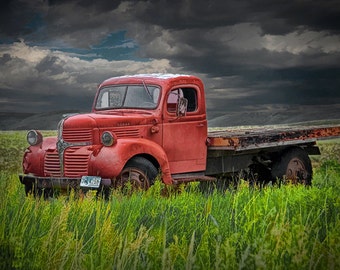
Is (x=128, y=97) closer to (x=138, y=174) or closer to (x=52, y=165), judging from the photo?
(x=52, y=165)

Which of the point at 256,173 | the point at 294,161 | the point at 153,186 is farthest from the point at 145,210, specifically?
the point at 294,161

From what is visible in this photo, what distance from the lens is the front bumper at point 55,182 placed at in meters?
8.07

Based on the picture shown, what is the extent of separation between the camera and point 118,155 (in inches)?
322

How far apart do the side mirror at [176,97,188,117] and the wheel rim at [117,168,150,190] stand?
5.06 ft

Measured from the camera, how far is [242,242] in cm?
437

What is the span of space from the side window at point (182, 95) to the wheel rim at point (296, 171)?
280cm

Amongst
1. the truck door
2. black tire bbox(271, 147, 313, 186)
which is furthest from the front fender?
black tire bbox(271, 147, 313, 186)

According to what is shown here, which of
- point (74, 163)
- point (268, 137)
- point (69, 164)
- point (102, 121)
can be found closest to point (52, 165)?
point (69, 164)

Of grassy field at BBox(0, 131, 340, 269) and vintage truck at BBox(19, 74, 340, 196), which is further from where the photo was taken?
vintage truck at BBox(19, 74, 340, 196)

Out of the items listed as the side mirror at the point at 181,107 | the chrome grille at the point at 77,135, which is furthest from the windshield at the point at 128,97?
the chrome grille at the point at 77,135

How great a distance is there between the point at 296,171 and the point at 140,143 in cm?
441

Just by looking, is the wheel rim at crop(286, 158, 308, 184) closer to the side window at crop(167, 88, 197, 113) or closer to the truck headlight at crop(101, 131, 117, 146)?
the side window at crop(167, 88, 197, 113)

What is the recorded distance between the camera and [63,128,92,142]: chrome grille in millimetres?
8773

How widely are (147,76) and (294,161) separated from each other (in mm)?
3782
